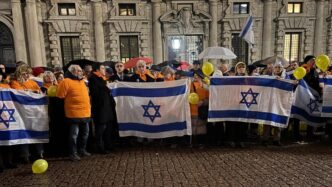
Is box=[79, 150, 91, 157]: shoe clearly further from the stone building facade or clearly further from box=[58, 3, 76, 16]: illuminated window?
box=[58, 3, 76, 16]: illuminated window

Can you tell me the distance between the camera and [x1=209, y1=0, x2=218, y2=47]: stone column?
18.1 m

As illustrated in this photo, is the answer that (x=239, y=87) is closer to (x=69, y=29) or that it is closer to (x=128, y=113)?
(x=128, y=113)

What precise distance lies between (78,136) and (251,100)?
13.6 ft

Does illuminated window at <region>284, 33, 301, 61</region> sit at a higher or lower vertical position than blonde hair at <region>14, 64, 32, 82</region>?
higher

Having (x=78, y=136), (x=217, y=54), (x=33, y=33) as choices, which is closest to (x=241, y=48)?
(x=217, y=54)

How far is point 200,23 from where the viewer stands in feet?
60.5

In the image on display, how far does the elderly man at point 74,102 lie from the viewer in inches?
191

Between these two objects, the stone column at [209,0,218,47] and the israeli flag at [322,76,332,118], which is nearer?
the israeli flag at [322,76,332,118]

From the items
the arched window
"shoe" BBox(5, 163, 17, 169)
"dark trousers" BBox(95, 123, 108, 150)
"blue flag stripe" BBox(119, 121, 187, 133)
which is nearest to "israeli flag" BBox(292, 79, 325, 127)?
"blue flag stripe" BBox(119, 121, 187, 133)

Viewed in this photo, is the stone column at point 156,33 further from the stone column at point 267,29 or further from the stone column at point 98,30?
the stone column at point 267,29

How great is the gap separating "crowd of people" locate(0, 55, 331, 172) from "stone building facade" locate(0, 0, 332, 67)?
12385 mm

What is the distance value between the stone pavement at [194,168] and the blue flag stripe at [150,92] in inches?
53.4

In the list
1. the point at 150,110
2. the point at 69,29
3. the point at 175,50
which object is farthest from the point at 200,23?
the point at 150,110

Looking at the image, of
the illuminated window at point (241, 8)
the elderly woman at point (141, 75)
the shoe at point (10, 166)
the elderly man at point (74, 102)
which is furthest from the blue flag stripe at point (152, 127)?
the illuminated window at point (241, 8)
